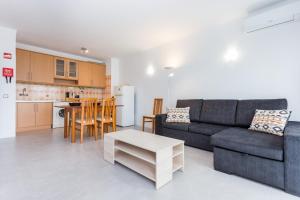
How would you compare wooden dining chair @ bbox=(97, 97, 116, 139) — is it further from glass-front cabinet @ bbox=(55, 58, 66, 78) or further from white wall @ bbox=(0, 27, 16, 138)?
glass-front cabinet @ bbox=(55, 58, 66, 78)

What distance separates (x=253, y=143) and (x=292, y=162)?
0.36m

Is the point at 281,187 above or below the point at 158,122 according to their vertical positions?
below

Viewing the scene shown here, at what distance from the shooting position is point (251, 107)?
2.69 meters

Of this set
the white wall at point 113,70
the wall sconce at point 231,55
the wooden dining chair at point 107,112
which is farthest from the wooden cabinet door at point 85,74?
the wall sconce at point 231,55

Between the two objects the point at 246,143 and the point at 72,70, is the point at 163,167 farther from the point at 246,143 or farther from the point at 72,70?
the point at 72,70

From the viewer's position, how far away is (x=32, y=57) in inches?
174

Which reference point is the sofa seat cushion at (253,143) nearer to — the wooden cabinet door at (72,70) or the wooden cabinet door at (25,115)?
the wooden cabinet door at (25,115)

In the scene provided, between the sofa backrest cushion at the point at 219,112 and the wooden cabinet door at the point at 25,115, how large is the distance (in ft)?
14.6

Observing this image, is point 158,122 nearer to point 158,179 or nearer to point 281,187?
point 158,179

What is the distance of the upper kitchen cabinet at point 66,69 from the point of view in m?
4.97

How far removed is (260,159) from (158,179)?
45.8 inches

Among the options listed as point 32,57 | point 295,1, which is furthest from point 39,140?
point 295,1

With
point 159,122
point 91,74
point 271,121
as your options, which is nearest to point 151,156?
point 159,122

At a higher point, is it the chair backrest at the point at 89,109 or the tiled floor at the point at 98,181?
the chair backrest at the point at 89,109
